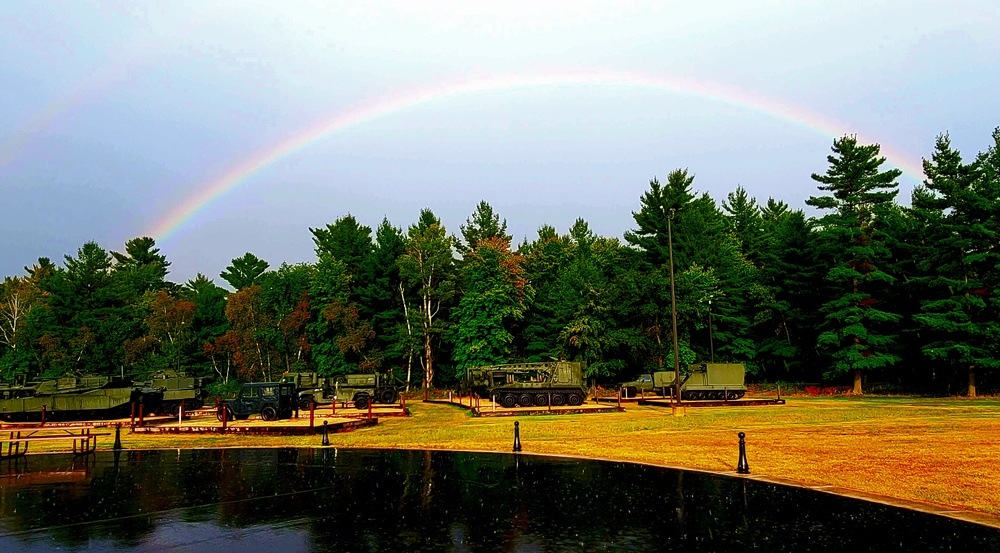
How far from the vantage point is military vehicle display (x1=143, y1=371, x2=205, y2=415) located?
121ft

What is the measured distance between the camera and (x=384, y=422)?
2900cm

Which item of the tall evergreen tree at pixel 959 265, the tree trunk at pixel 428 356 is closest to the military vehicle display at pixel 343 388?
the tree trunk at pixel 428 356

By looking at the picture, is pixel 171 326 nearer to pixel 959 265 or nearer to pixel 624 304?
pixel 624 304

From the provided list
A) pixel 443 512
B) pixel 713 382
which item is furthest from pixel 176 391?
pixel 443 512

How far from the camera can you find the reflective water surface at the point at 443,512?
848cm

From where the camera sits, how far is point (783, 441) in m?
18.6

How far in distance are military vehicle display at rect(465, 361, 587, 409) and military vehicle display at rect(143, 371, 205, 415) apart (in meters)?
15.8

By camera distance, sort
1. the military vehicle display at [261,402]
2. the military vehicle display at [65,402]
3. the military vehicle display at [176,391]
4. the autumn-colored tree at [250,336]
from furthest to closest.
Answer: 1. the autumn-colored tree at [250,336]
2. the military vehicle display at [176,391]
3. the military vehicle display at [65,402]
4. the military vehicle display at [261,402]

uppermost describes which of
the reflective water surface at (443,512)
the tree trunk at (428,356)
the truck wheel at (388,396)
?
the tree trunk at (428,356)

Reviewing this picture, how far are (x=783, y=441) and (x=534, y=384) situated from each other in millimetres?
18290

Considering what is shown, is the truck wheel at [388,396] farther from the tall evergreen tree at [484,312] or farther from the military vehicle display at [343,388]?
the tall evergreen tree at [484,312]

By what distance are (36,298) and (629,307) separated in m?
63.3

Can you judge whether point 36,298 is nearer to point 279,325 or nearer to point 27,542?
point 279,325

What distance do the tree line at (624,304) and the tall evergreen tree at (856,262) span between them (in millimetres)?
156
